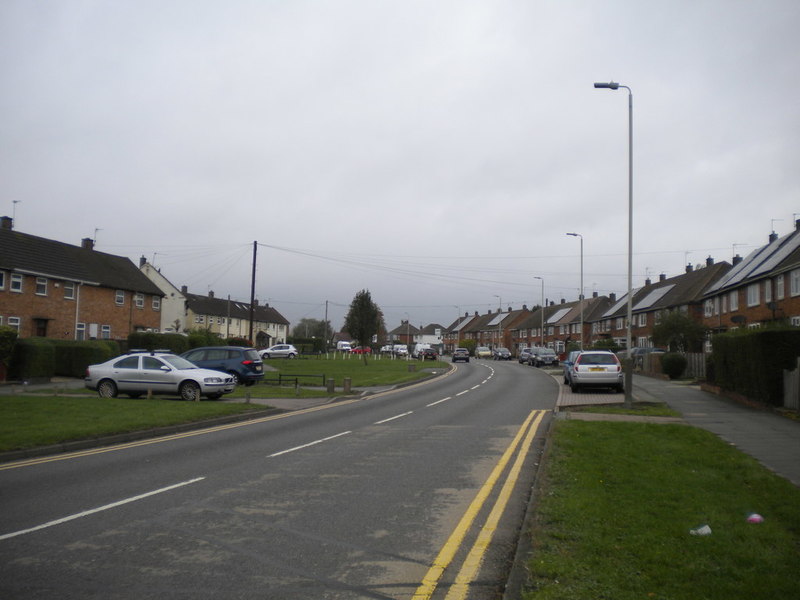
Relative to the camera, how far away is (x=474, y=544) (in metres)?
6.00

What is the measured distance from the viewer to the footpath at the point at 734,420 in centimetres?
1038

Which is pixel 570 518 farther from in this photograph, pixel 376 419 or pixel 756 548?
pixel 376 419

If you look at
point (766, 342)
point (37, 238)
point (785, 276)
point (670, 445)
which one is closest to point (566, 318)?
point (785, 276)

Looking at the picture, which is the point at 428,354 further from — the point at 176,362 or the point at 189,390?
the point at 189,390

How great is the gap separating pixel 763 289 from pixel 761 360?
23654 millimetres

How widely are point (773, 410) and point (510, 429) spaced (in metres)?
7.72

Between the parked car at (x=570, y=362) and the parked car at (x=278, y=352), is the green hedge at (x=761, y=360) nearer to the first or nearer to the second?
the parked car at (x=570, y=362)

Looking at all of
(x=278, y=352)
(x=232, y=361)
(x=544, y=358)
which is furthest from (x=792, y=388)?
(x=278, y=352)

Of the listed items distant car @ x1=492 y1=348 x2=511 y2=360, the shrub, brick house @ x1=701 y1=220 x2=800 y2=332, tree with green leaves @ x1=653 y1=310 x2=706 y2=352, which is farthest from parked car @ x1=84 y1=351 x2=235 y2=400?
distant car @ x1=492 y1=348 x2=511 y2=360

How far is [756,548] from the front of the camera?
5344 millimetres

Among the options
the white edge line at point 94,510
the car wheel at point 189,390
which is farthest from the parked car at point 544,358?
the white edge line at point 94,510

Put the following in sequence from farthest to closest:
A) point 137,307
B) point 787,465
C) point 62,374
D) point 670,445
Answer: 1. point 137,307
2. point 62,374
3. point 670,445
4. point 787,465

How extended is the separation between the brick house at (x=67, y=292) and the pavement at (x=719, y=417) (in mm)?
13348

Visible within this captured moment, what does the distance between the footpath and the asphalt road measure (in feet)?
11.6
